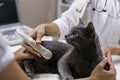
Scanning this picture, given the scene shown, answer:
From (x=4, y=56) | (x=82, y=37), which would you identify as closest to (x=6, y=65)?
(x=4, y=56)

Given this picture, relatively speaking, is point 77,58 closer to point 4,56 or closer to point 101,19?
point 4,56

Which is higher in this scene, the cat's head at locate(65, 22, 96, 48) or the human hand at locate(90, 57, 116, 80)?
the cat's head at locate(65, 22, 96, 48)

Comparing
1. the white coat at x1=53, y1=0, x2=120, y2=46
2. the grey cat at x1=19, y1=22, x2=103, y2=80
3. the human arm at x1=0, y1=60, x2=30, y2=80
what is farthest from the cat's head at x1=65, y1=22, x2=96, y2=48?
the white coat at x1=53, y1=0, x2=120, y2=46

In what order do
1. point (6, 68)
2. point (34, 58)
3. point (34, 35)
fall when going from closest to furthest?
1. point (6, 68)
2. point (34, 58)
3. point (34, 35)

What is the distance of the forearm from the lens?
1.22 m

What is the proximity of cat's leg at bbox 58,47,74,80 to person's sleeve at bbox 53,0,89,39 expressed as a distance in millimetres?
471

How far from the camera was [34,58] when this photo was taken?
868 millimetres

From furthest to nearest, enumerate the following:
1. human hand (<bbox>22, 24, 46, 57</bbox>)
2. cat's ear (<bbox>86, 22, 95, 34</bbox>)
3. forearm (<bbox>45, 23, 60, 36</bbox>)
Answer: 1. forearm (<bbox>45, 23, 60, 36</bbox>)
2. human hand (<bbox>22, 24, 46, 57</bbox>)
3. cat's ear (<bbox>86, 22, 95, 34</bbox>)

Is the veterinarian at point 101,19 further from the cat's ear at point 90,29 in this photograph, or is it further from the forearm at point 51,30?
the cat's ear at point 90,29

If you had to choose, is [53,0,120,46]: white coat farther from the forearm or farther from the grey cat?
the grey cat

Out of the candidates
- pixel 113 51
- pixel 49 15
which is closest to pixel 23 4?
pixel 49 15

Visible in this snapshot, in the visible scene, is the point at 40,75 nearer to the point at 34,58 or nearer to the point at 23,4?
the point at 34,58

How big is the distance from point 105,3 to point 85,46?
23.1 inches

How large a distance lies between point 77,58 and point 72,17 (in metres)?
0.61
